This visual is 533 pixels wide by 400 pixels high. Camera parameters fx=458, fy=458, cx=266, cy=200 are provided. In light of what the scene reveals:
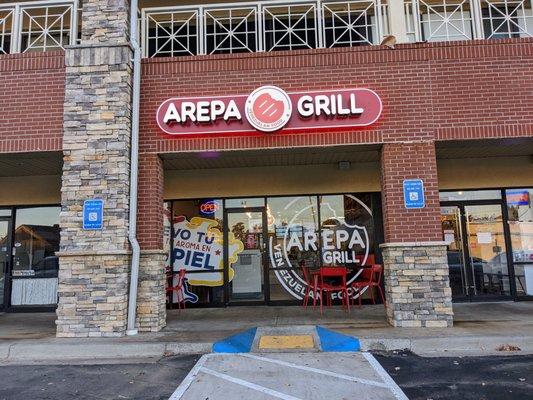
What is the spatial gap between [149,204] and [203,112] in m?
1.85

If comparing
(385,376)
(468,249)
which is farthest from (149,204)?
(468,249)

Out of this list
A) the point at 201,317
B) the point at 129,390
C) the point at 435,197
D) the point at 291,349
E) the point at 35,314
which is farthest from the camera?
the point at 35,314

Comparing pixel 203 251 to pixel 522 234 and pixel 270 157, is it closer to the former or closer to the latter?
pixel 270 157

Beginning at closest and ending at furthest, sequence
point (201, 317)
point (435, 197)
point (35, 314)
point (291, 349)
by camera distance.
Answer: point (291, 349) < point (435, 197) < point (201, 317) < point (35, 314)

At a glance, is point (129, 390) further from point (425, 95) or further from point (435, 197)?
point (425, 95)

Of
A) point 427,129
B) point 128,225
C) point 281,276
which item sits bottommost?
point 281,276

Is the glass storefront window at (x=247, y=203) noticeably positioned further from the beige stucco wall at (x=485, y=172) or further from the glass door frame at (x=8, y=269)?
the glass door frame at (x=8, y=269)

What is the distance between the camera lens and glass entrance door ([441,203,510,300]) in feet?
33.7

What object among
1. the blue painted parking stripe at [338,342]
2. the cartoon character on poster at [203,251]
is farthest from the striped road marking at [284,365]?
the cartoon character on poster at [203,251]

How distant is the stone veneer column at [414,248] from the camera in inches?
291

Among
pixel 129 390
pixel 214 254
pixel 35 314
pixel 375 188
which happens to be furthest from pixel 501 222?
pixel 35 314

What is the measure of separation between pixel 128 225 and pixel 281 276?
12.9ft

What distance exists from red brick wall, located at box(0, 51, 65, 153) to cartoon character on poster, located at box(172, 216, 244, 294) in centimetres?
357

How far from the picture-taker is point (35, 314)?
10180 mm
